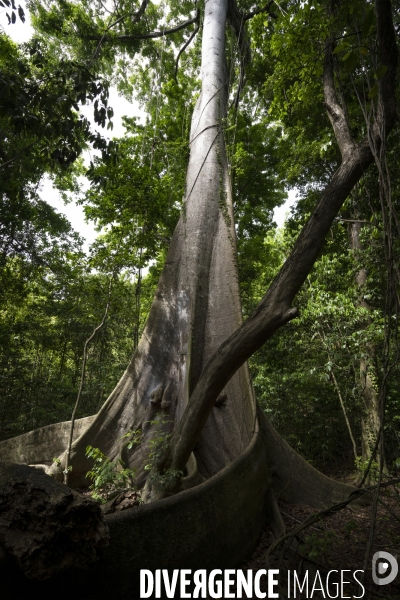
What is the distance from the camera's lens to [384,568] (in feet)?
7.61

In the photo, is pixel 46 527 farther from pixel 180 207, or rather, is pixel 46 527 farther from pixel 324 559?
pixel 180 207

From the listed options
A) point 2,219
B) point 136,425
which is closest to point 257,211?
point 2,219

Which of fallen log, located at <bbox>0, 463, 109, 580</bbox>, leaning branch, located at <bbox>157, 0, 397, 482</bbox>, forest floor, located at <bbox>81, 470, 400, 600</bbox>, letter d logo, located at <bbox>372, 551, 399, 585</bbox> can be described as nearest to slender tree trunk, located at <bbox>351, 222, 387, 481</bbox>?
forest floor, located at <bbox>81, 470, 400, 600</bbox>

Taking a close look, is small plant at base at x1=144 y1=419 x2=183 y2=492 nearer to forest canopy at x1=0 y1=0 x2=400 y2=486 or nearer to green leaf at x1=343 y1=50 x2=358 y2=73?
forest canopy at x1=0 y1=0 x2=400 y2=486

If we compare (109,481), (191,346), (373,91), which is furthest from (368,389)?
(373,91)

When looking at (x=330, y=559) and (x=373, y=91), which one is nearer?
(x=373, y=91)

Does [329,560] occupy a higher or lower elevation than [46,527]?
lower

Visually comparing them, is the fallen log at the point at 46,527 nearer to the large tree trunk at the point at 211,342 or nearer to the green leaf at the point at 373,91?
the large tree trunk at the point at 211,342

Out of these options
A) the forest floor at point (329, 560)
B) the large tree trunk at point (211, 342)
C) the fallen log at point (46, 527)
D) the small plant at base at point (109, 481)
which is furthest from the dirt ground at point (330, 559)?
the small plant at base at point (109, 481)

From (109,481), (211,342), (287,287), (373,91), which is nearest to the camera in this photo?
(373,91)

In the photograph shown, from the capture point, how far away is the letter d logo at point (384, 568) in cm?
226

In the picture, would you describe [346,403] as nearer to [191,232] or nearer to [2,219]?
[191,232]

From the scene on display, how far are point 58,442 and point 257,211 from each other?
7.29 metres

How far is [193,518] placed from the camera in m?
2.29
